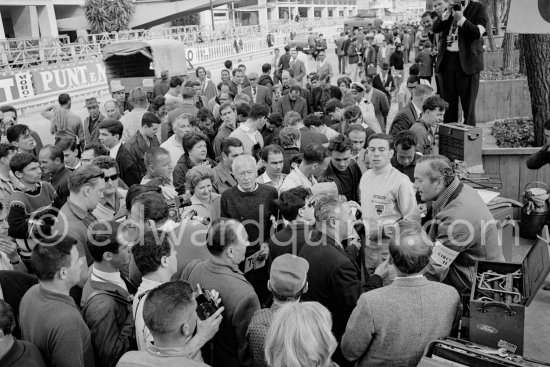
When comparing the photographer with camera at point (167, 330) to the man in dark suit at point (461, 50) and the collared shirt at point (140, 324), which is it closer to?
the collared shirt at point (140, 324)

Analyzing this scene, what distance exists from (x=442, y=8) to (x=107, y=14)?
122 feet

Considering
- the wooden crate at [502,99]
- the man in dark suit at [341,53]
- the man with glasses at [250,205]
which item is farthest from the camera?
the man in dark suit at [341,53]

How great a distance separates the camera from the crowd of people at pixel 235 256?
291cm

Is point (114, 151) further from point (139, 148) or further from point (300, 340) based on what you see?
point (300, 340)

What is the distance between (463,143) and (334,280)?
Answer: 3656mm

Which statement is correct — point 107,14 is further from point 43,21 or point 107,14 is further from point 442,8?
point 442,8

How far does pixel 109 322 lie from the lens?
10.4 feet

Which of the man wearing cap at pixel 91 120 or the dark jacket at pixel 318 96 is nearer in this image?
the man wearing cap at pixel 91 120

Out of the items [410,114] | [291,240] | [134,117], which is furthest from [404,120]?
[134,117]

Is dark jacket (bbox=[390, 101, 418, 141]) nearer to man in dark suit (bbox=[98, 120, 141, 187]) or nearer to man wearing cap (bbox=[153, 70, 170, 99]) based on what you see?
man in dark suit (bbox=[98, 120, 141, 187])

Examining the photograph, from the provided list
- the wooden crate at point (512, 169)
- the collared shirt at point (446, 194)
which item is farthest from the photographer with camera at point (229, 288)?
the wooden crate at point (512, 169)

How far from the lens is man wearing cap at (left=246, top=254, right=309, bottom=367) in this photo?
3031 millimetres

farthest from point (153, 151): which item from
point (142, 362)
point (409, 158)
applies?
point (142, 362)

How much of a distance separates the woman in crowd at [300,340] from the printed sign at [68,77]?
16.3 meters
